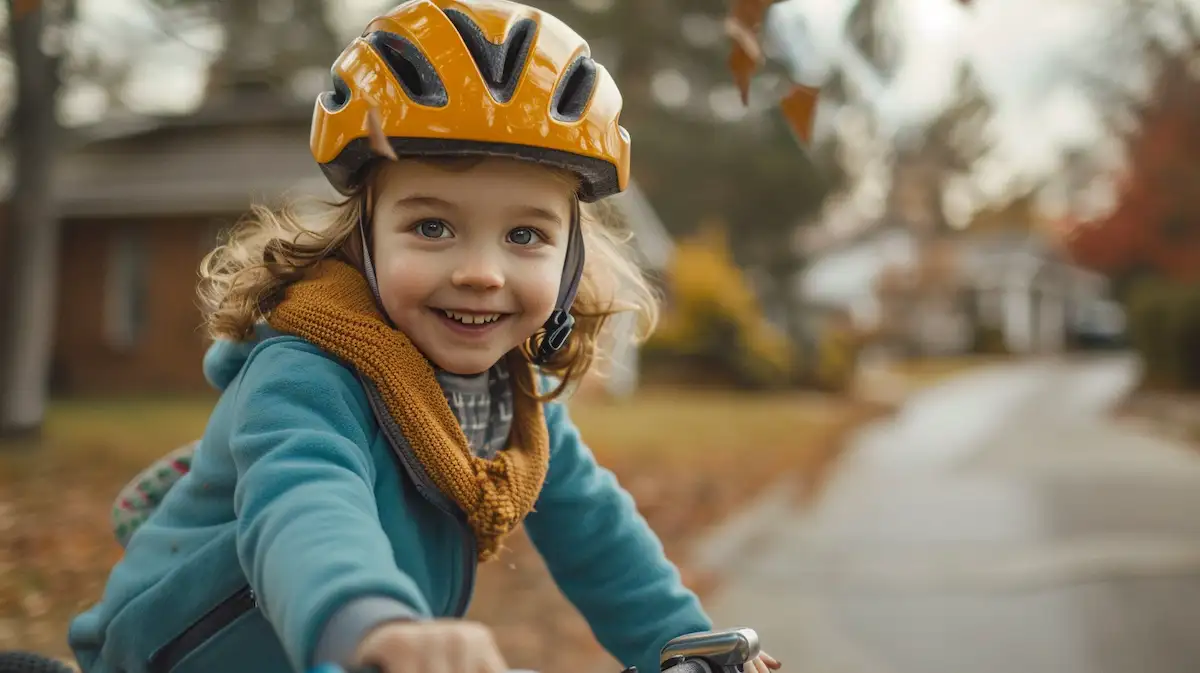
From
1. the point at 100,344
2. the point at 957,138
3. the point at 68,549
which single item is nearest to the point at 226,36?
the point at 68,549

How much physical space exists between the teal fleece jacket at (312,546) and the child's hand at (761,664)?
0.57ft

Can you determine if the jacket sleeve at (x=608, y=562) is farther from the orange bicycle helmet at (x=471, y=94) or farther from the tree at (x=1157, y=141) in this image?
the tree at (x=1157, y=141)

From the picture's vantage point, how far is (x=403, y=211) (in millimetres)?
1896

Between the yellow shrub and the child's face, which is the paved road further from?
the yellow shrub

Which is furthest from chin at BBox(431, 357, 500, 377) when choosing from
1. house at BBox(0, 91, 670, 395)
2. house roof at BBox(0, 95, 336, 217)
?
house at BBox(0, 91, 670, 395)

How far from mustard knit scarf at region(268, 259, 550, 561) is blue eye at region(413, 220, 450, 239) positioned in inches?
6.4

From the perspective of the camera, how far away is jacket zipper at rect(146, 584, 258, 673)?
1913 mm

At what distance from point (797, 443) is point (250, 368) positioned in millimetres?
13453

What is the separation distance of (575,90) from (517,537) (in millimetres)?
6288

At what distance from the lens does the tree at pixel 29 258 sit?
12.4 metres

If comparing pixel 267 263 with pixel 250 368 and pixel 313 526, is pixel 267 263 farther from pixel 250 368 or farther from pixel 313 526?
pixel 313 526

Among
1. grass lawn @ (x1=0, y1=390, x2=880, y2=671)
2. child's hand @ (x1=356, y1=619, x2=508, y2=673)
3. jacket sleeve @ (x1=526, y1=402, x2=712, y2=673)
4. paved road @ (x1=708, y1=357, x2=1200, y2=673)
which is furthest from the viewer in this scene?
paved road @ (x1=708, y1=357, x2=1200, y2=673)

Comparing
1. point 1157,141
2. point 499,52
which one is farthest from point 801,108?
point 1157,141

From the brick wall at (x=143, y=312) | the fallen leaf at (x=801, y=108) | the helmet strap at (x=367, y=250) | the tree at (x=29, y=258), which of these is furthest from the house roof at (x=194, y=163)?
the helmet strap at (x=367, y=250)
